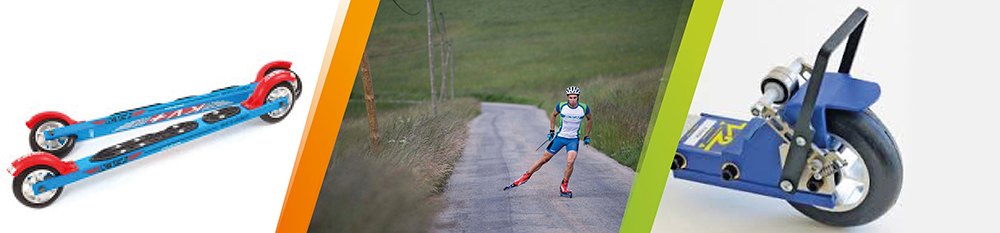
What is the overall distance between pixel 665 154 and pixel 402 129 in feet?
3.05

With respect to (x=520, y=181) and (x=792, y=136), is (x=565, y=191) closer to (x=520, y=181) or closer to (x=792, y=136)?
(x=520, y=181)

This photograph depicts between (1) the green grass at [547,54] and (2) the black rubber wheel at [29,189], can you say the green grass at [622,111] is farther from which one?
(2) the black rubber wheel at [29,189]

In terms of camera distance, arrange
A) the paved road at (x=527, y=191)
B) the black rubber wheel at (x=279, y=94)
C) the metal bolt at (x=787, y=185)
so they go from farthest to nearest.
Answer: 1. the black rubber wheel at (x=279, y=94)
2. the metal bolt at (x=787, y=185)
3. the paved road at (x=527, y=191)

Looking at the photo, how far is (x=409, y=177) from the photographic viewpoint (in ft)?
7.95

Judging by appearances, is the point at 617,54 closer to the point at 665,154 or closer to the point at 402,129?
the point at 665,154

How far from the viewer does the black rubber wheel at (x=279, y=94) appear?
4.48 meters

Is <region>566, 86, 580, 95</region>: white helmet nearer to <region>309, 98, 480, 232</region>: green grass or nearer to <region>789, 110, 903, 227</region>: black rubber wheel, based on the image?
<region>309, 98, 480, 232</region>: green grass

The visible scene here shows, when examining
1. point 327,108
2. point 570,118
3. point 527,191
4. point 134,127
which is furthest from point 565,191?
point 134,127

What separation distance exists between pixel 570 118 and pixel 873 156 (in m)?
1.25

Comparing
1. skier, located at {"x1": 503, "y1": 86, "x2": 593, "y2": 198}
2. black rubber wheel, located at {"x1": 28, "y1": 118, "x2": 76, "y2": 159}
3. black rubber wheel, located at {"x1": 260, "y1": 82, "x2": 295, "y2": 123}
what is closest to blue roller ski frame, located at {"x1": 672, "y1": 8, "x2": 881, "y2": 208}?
skier, located at {"x1": 503, "y1": 86, "x2": 593, "y2": 198}

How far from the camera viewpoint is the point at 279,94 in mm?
4535

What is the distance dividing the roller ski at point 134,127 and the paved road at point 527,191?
86.6 inches

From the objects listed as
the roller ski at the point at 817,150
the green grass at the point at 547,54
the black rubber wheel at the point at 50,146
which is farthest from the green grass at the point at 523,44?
the black rubber wheel at the point at 50,146

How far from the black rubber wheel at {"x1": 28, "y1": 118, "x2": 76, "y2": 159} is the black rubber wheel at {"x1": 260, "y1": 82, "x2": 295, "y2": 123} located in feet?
3.41
